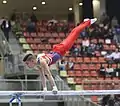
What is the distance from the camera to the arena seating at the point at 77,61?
17297mm

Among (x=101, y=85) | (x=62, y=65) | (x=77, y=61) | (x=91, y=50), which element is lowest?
(x=101, y=85)

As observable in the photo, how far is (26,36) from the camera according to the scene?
68.6 feet

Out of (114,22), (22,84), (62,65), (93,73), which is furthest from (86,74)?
(114,22)

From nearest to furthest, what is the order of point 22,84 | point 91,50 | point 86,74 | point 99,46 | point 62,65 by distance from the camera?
point 22,84 < point 62,65 < point 86,74 < point 91,50 < point 99,46

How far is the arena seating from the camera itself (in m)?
17.3

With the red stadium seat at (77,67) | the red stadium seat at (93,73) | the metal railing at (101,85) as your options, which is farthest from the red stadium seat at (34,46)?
the metal railing at (101,85)

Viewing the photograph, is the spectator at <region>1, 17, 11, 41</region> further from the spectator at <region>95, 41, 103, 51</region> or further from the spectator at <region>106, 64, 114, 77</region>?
the spectator at <region>106, 64, 114, 77</region>

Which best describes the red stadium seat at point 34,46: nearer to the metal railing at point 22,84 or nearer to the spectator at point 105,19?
the spectator at point 105,19

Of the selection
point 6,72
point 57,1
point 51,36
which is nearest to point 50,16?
point 57,1

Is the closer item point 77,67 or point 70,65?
point 70,65

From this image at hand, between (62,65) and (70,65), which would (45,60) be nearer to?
(62,65)

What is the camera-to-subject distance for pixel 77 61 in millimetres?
19094

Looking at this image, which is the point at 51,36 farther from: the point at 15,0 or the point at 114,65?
the point at 15,0

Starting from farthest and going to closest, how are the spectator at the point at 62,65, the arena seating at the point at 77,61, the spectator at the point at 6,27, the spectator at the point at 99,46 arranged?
the spectator at the point at 6,27, the spectator at the point at 99,46, the spectator at the point at 62,65, the arena seating at the point at 77,61
